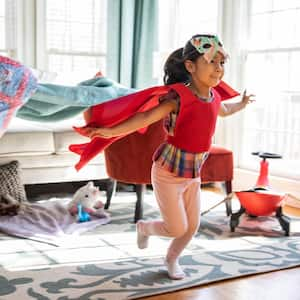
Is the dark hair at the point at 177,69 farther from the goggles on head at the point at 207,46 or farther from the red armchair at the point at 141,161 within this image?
the red armchair at the point at 141,161

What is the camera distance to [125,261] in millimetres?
3014

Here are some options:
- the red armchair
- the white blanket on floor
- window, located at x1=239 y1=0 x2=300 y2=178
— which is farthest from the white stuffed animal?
window, located at x1=239 y1=0 x2=300 y2=178

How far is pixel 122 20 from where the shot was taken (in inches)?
227

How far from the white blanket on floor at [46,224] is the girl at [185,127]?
96 cm

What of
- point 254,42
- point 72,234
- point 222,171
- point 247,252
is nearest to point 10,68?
point 72,234

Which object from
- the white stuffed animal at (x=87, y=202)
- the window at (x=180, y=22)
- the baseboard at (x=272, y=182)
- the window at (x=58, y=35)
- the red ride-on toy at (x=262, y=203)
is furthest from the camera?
the window at (x=58, y=35)

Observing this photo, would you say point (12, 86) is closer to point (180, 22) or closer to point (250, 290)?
point (250, 290)

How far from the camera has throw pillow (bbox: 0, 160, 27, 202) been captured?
158 inches

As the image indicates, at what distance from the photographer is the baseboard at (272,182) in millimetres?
4555

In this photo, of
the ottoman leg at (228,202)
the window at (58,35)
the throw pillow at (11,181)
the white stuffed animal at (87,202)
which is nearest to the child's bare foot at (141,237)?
the white stuffed animal at (87,202)

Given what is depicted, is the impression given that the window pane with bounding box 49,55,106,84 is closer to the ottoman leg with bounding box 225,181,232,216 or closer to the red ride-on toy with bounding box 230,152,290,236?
the ottoman leg with bounding box 225,181,232,216

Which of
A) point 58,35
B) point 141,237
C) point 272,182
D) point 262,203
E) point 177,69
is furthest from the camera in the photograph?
point 58,35

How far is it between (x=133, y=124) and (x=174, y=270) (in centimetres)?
75

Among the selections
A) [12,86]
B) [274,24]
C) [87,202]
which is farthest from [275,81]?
[12,86]
